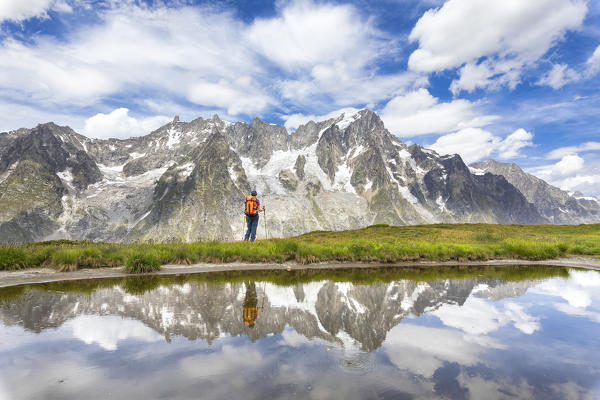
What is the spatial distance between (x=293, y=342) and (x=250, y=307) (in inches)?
119

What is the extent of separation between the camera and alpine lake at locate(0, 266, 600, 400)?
5.64m

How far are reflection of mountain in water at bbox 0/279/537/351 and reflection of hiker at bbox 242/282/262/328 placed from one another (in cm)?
8

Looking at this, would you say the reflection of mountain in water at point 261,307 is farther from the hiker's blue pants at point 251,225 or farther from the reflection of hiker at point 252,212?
the reflection of hiker at point 252,212

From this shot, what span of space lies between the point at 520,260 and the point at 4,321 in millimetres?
29848

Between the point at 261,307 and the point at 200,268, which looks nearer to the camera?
the point at 261,307

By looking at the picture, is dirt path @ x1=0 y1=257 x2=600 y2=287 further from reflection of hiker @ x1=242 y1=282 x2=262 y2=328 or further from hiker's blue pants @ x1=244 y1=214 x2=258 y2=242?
hiker's blue pants @ x1=244 y1=214 x2=258 y2=242

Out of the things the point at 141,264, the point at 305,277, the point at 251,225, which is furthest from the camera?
the point at 251,225

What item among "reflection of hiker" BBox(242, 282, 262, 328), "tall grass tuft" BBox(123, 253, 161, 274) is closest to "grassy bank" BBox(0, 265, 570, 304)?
"tall grass tuft" BBox(123, 253, 161, 274)

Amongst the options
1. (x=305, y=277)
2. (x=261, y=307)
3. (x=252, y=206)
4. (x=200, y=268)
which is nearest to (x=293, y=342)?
(x=261, y=307)

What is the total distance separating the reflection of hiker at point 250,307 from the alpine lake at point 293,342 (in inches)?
2.2

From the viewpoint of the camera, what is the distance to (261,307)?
34.4ft

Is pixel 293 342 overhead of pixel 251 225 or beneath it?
beneath

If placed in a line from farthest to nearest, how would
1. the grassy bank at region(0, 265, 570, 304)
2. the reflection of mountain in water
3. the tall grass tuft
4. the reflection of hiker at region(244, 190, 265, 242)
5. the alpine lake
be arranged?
the reflection of hiker at region(244, 190, 265, 242), the tall grass tuft, the grassy bank at region(0, 265, 570, 304), the reflection of mountain in water, the alpine lake

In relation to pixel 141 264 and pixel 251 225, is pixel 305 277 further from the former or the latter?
pixel 251 225
